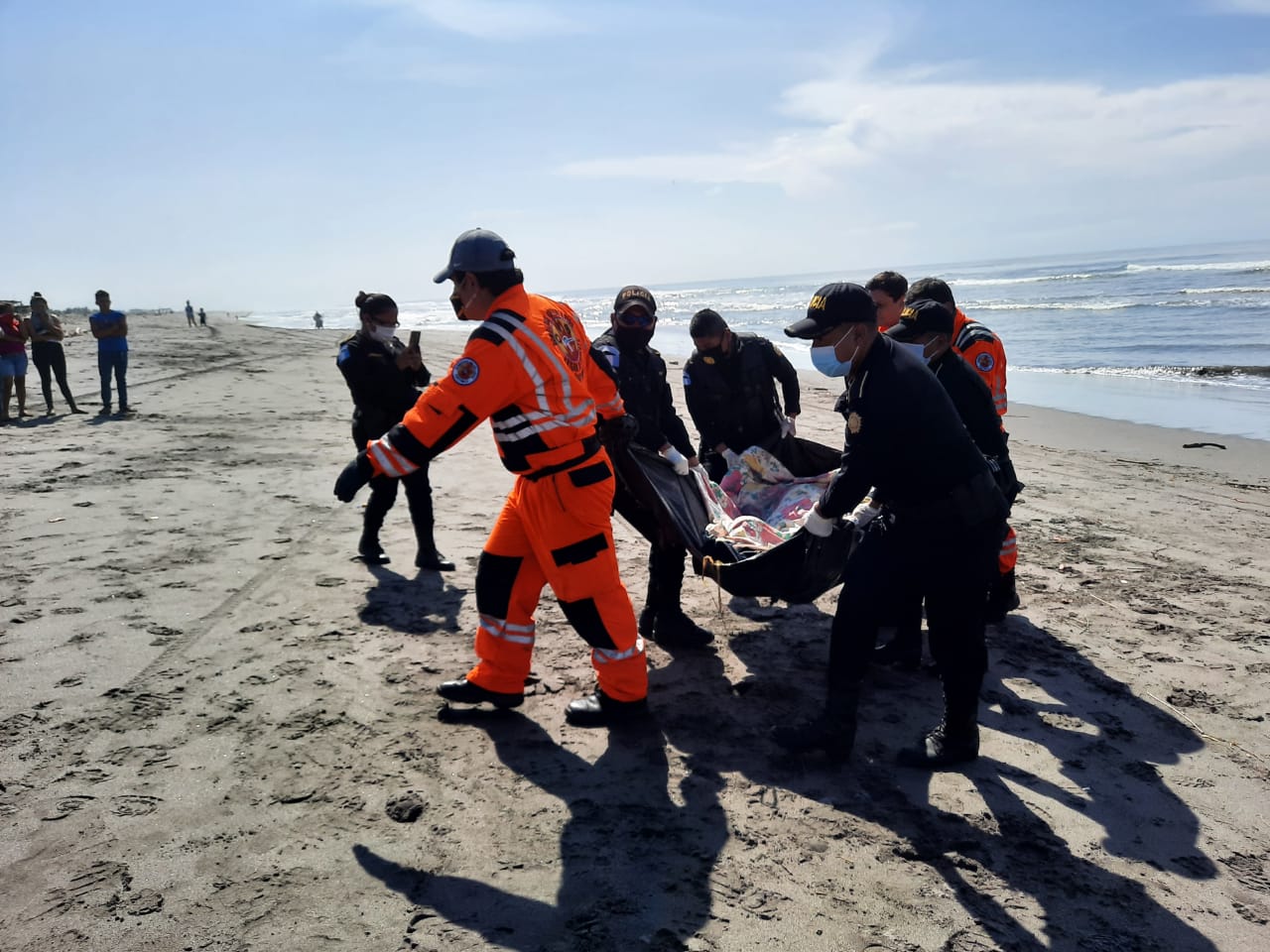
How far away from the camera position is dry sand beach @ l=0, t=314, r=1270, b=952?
8.82 feet

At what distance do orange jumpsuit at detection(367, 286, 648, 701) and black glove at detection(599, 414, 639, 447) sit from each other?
39cm

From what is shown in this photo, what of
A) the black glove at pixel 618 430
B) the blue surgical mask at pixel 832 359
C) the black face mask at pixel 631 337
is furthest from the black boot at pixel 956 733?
the black face mask at pixel 631 337

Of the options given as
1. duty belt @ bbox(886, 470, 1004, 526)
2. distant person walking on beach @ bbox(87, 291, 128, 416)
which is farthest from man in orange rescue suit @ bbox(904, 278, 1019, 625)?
distant person walking on beach @ bbox(87, 291, 128, 416)

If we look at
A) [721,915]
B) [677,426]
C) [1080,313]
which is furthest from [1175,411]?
[1080,313]

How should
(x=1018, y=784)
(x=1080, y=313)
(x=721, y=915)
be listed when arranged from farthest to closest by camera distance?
1. (x=1080, y=313)
2. (x=1018, y=784)
3. (x=721, y=915)

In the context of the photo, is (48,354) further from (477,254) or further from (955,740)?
(955,740)

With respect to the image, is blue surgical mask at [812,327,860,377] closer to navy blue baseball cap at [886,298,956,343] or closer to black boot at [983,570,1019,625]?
navy blue baseball cap at [886,298,956,343]

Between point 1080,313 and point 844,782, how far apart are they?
105 ft

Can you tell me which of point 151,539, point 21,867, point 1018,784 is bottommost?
point 1018,784

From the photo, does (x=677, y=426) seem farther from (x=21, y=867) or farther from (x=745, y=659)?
(x=21, y=867)

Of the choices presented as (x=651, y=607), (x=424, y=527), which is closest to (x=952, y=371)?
(x=651, y=607)

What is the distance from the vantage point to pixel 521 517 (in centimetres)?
383

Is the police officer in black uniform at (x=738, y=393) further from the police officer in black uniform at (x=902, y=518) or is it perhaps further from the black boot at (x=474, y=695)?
the black boot at (x=474, y=695)

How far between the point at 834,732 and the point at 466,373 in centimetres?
217
